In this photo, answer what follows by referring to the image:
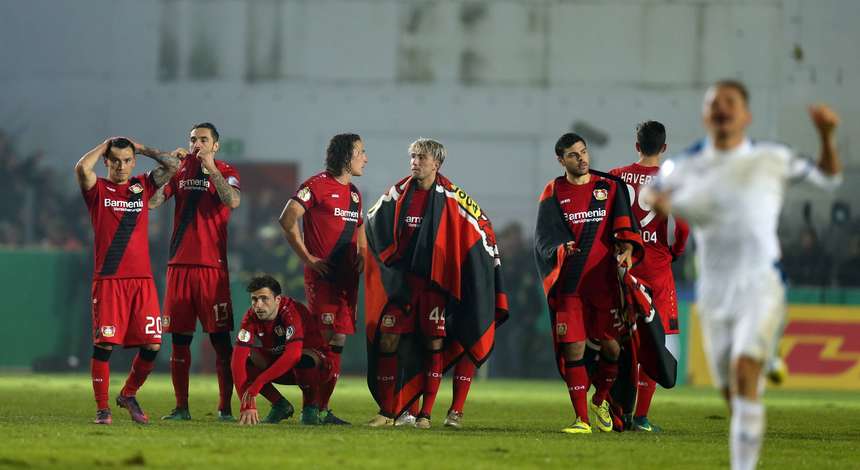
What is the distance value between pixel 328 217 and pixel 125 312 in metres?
1.76

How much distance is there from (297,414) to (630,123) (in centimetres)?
1399

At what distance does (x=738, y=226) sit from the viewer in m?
6.64

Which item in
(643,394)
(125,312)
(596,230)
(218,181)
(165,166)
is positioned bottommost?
(643,394)

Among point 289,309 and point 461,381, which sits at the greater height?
point 289,309

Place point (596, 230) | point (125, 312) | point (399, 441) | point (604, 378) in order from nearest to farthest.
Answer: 1. point (399, 441)
2. point (125, 312)
3. point (596, 230)
4. point (604, 378)

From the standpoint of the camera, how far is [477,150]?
25.1 meters

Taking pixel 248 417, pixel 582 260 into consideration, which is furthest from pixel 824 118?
pixel 248 417

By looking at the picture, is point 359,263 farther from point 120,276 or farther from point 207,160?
point 120,276

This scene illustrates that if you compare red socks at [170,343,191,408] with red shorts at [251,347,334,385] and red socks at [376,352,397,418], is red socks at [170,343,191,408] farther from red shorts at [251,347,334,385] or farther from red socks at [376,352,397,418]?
red socks at [376,352,397,418]

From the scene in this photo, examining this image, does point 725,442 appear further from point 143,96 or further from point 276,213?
point 143,96

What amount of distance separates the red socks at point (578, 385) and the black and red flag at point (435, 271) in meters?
0.71

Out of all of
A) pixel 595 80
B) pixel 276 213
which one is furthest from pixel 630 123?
pixel 276 213

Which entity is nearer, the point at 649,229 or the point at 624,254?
the point at 624,254

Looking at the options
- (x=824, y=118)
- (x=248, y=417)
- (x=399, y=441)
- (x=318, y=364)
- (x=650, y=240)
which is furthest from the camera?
(x=650, y=240)
